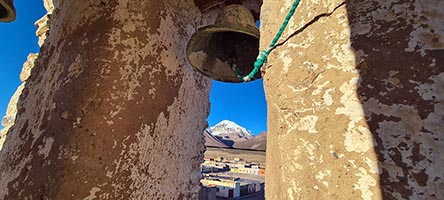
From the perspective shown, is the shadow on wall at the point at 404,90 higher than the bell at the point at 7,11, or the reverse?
the bell at the point at 7,11

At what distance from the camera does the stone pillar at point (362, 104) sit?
0.29m

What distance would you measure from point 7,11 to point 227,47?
44.4 inches

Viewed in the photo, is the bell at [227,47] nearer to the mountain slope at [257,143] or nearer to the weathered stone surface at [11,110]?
the weathered stone surface at [11,110]

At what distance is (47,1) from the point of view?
6.38 ft

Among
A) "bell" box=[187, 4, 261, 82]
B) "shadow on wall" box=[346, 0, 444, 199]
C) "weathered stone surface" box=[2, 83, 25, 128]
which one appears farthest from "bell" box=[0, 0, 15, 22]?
"shadow on wall" box=[346, 0, 444, 199]

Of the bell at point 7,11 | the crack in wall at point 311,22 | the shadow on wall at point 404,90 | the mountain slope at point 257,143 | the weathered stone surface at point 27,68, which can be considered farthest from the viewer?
the mountain slope at point 257,143

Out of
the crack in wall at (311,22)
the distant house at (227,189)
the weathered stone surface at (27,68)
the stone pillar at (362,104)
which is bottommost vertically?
the distant house at (227,189)

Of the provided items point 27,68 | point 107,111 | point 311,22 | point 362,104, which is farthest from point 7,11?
point 362,104

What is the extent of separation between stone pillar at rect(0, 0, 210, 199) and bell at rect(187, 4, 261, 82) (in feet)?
0.67

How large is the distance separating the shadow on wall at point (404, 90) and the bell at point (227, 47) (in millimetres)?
508

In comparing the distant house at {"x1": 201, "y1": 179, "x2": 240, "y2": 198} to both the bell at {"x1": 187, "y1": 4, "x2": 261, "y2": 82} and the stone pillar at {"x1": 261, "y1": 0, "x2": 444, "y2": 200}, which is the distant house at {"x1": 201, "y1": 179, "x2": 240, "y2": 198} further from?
the stone pillar at {"x1": 261, "y1": 0, "x2": 444, "y2": 200}

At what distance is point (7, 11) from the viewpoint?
132 cm

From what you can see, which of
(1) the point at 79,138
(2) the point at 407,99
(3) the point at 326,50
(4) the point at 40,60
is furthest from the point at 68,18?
(2) the point at 407,99

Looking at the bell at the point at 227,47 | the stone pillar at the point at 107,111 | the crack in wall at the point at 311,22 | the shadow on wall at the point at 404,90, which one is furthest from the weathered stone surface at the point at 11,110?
the shadow on wall at the point at 404,90
